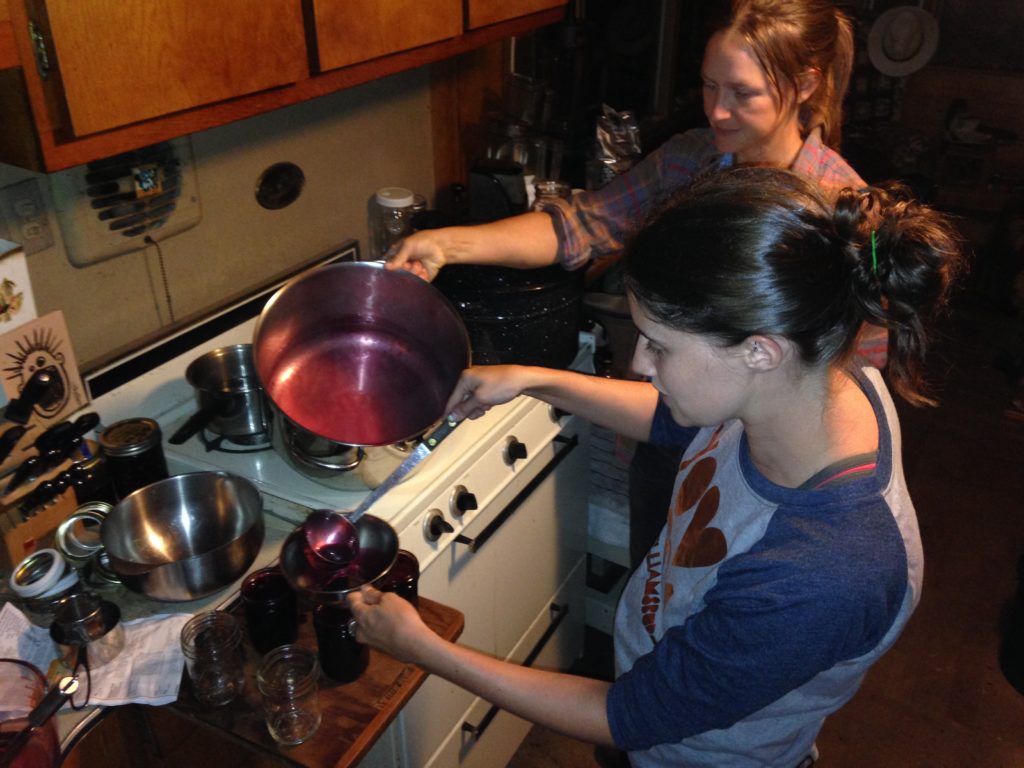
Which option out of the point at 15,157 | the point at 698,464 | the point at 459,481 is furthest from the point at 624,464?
the point at 15,157

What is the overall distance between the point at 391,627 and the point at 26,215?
869 mm

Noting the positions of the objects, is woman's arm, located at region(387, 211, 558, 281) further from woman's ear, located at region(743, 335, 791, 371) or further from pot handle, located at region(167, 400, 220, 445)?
woman's ear, located at region(743, 335, 791, 371)

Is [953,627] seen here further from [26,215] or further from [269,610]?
[26,215]

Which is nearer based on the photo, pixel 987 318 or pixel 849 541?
pixel 849 541

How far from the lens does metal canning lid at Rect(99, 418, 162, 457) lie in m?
1.39

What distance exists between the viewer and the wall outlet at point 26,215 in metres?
1.33

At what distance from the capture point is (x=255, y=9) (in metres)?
1.21

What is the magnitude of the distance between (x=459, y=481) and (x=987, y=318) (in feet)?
11.7

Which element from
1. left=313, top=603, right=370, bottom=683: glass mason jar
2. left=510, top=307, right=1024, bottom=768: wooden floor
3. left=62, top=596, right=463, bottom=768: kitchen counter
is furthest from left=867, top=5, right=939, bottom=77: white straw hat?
left=313, top=603, right=370, bottom=683: glass mason jar

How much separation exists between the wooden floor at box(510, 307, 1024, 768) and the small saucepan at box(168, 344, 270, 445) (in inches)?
34.4

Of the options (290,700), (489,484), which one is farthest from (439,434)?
(290,700)

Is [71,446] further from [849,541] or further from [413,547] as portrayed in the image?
[849,541]

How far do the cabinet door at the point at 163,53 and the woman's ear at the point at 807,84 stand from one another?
0.85m

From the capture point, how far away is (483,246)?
163cm
